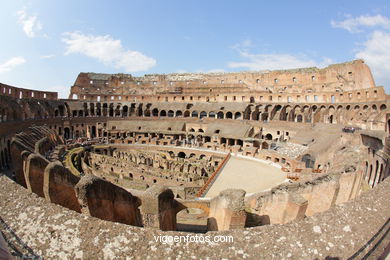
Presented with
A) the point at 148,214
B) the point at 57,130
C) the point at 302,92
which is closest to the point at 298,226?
the point at 148,214

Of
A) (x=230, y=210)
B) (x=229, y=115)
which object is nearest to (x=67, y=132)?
(x=229, y=115)

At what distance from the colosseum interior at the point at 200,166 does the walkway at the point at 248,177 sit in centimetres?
14

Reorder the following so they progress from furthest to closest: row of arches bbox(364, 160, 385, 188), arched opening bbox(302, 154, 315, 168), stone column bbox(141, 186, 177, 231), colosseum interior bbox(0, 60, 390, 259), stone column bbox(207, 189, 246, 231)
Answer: arched opening bbox(302, 154, 315, 168), row of arches bbox(364, 160, 385, 188), stone column bbox(207, 189, 246, 231), stone column bbox(141, 186, 177, 231), colosseum interior bbox(0, 60, 390, 259)

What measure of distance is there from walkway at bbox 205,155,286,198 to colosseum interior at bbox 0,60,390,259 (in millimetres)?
143

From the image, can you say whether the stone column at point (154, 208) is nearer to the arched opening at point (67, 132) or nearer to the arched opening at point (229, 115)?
the arched opening at point (229, 115)

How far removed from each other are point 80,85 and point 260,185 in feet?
137

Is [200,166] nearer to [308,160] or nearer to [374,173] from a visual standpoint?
[308,160]

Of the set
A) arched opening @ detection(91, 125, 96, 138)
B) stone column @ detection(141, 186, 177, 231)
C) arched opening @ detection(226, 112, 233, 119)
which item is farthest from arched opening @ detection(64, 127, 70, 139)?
stone column @ detection(141, 186, 177, 231)

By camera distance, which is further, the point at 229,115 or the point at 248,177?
the point at 229,115

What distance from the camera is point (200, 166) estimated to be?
20.3m

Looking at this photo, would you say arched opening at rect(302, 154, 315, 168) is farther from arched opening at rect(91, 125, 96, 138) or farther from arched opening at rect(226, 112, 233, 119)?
arched opening at rect(91, 125, 96, 138)

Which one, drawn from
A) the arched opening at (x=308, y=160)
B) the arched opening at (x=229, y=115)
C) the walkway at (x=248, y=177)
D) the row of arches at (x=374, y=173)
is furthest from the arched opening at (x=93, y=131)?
the row of arches at (x=374, y=173)

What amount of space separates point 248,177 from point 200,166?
4758mm

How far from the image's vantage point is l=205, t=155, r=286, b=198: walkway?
15523mm
